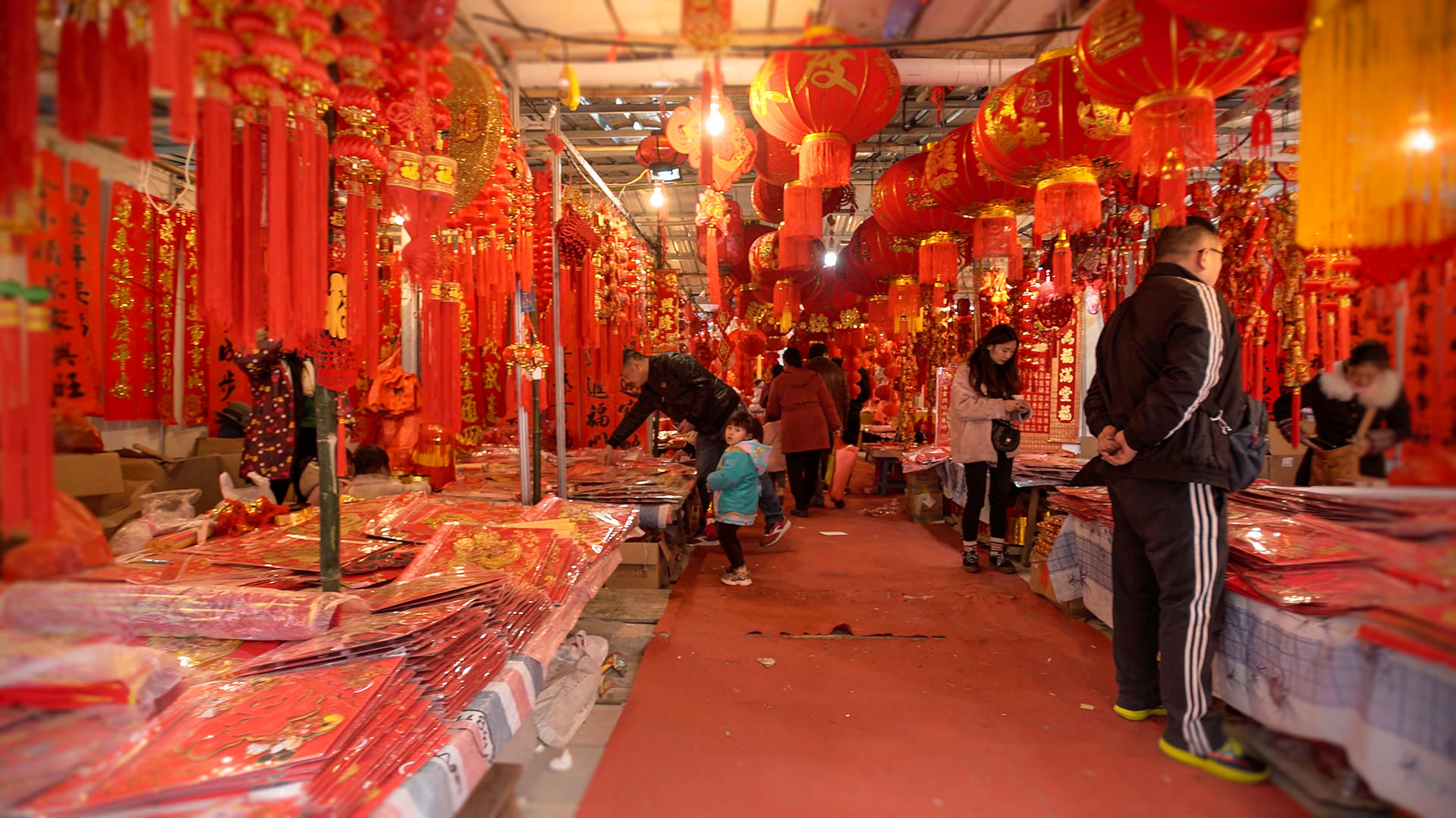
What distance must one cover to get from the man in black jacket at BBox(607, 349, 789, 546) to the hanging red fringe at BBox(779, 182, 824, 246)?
177 centimetres

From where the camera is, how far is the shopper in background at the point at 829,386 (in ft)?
22.7

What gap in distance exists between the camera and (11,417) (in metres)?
0.82

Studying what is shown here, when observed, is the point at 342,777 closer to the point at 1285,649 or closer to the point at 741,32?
the point at 741,32

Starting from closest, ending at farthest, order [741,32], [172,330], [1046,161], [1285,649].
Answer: [741,32], [1285,649], [1046,161], [172,330]

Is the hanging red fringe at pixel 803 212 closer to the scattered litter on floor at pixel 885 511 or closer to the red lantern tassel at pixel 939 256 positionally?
the red lantern tassel at pixel 939 256

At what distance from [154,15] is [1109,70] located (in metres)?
1.99

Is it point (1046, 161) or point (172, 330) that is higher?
point (1046, 161)

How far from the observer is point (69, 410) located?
92 cm

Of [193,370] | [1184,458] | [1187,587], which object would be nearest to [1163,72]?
[1184,458]

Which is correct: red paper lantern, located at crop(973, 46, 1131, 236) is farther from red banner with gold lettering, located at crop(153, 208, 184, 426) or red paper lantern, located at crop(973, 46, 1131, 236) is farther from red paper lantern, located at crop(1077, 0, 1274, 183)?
red banner with gold lettering, located at crop(153, 208, 184, 426)

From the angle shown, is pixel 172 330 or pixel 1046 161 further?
pixel 172 330

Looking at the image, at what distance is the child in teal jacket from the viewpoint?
13.5 ft

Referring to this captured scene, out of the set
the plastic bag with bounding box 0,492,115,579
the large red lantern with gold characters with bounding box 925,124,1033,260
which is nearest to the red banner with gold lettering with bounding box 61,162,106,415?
the plastic bag with bounding box 0,492,115,579

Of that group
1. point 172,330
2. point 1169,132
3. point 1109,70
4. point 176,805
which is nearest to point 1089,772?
point 1169,132
